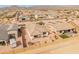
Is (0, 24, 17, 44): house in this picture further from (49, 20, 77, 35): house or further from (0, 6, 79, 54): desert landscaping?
(49, 20, 77, 35): house

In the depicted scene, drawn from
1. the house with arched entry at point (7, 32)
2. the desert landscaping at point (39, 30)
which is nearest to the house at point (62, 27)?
the desert landscaping at point (39, 30)

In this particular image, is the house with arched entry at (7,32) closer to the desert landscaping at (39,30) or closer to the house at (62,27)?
the desert landscaping at (39,30)

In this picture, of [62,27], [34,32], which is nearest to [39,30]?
[34,32]

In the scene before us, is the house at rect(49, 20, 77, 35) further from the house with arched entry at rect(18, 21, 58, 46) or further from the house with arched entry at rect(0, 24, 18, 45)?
the house with arched entry at rect(0, 24, 18, 45)

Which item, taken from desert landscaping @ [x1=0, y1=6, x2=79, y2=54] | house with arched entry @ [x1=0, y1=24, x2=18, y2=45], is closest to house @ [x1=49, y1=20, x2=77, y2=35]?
desert landscaping @ [x1=0, y1=6, x2=79, y2=54]

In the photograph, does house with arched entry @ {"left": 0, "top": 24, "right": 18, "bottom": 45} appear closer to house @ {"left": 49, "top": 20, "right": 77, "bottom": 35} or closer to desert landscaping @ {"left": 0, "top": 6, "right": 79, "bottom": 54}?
desert landscaping @ {"left": 0, "top": 6, "right": 79, "bottom": 54}

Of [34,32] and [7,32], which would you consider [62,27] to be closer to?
[34,32]

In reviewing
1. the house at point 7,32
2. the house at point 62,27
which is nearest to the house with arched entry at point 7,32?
the house at point 7,32

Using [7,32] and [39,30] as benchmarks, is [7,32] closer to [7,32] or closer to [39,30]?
[7,32]

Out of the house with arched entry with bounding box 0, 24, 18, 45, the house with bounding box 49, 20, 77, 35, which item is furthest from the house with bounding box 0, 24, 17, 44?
the house with bounding box 49, 20, 77, 35
